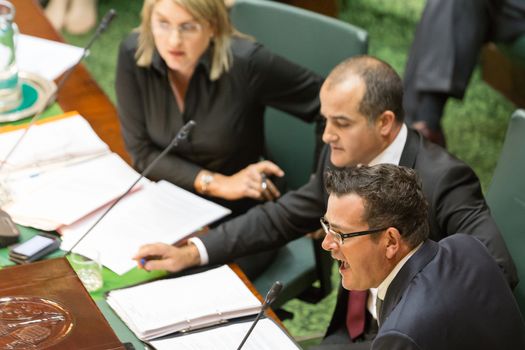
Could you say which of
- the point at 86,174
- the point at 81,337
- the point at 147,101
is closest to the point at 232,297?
the point at 81,337

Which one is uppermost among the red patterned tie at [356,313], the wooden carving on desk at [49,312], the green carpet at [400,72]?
the wooden carving on desk at [49,312]

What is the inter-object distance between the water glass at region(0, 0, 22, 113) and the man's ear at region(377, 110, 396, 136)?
1132mm

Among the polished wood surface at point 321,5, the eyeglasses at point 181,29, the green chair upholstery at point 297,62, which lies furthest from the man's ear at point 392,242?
the polished wood surface at point 321,5

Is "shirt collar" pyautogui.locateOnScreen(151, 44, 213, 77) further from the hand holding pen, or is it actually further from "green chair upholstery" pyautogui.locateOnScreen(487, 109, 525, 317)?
"green chair upholstery" pyautogui.locateOnScreen(487, 109, 525, 317)

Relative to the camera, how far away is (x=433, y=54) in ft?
13.2

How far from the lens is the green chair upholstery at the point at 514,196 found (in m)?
2.42

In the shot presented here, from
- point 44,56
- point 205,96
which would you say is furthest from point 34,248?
point 44,56

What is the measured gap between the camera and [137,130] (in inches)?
121

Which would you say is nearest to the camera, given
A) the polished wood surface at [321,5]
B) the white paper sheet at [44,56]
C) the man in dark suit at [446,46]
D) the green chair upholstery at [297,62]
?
the green chair upholstery at [297,62]

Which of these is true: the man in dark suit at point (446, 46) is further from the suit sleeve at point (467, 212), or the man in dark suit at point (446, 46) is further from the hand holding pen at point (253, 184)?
the suit sleeve at point (467, 212)

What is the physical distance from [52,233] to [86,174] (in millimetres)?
271

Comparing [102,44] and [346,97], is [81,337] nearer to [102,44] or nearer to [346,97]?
[346,97]

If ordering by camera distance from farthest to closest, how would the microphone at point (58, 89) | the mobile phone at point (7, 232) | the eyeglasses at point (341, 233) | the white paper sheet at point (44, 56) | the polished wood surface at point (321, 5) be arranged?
the polished wood surface at point (321, 5), the white paper sheet at point (44, 56), the microphone at point (58, 89), the mobile phone at point (7, 232), the eyeglasses at point (341, 233)

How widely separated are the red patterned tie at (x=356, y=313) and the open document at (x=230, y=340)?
1.21 ft
